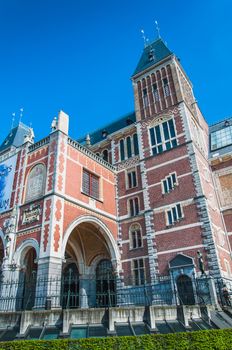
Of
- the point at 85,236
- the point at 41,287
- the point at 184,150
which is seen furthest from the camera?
the point at 85,236

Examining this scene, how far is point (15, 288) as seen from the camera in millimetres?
17875

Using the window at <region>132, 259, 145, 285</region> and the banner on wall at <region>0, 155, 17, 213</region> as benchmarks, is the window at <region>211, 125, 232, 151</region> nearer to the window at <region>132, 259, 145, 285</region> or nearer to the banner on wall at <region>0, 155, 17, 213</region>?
the window at <region>132, 259, 145, 285</region>

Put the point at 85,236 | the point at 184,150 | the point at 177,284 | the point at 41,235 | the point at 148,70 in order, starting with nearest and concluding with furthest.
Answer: the point at 41,235 → the point at 177,284 → the point at 184,150 → the point at 85,236 → the point at 148,70

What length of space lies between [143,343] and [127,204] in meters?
17.7

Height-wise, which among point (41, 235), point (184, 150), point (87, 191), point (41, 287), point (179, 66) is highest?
point (179, 66)

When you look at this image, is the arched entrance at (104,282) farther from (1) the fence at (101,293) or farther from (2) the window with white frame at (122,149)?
(2) the window with white frame at (122,149)

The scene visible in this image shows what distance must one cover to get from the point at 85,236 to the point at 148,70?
18.6 meters

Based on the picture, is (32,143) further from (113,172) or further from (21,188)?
(113,172)

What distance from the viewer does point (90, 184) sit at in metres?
23.3

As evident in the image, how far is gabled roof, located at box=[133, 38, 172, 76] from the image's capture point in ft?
96.6

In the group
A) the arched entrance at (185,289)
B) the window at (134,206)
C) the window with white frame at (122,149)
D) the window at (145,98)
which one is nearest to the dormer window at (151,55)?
the window at (145,98)

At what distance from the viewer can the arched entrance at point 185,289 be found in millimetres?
18484

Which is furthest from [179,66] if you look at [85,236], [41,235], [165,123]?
[41,235]

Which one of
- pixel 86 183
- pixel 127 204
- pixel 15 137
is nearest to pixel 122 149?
pixel 127 204
